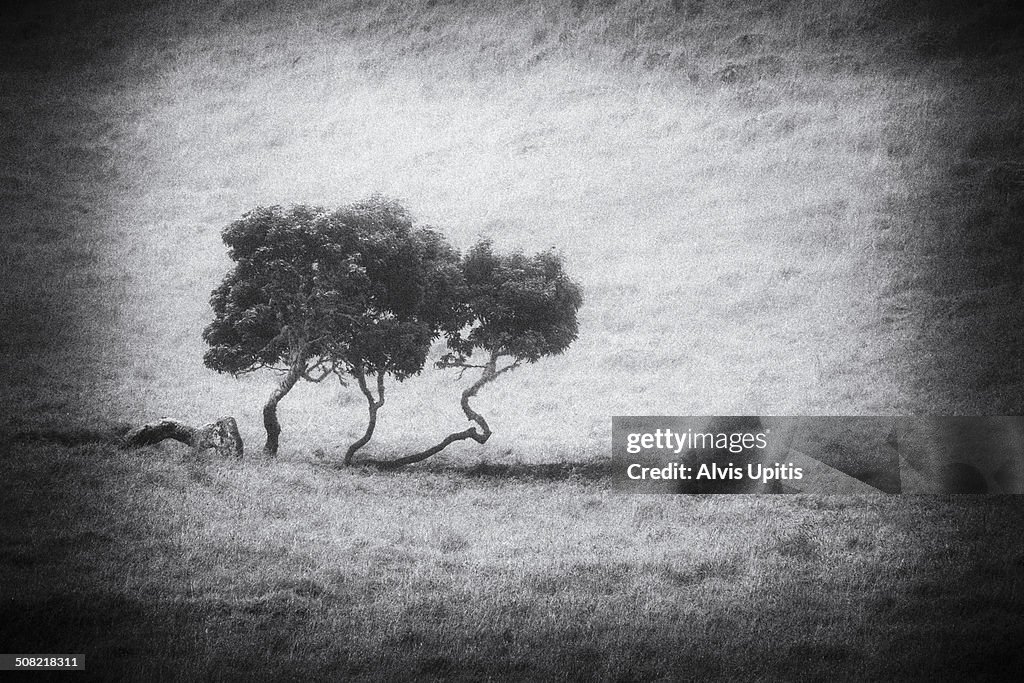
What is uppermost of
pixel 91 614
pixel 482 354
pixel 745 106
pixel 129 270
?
pixel 745 106

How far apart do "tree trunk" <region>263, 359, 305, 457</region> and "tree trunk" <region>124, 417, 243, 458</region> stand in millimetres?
549

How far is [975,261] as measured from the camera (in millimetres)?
19375

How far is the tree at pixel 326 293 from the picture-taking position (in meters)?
15.9

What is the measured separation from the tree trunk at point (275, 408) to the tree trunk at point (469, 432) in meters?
1.93

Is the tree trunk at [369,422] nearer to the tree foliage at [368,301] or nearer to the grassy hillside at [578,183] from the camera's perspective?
the tree foliage at [368,301]

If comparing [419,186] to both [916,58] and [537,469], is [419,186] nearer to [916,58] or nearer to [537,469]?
[537,469]

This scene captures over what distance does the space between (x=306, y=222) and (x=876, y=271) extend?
43.3ft

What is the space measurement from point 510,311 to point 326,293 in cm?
364

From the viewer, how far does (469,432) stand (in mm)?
16828

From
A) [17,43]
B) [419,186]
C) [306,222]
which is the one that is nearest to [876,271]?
[419,186]

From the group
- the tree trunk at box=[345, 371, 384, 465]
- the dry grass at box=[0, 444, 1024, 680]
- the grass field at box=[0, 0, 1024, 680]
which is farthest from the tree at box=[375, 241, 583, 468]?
the dry grass at box=[0, 444, 1024, 680]

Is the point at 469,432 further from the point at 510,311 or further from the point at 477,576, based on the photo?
the point at 477,576

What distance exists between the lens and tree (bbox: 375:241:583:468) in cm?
1695

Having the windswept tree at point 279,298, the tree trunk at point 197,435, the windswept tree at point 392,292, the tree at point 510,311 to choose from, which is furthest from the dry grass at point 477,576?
the tree at point 510,311
